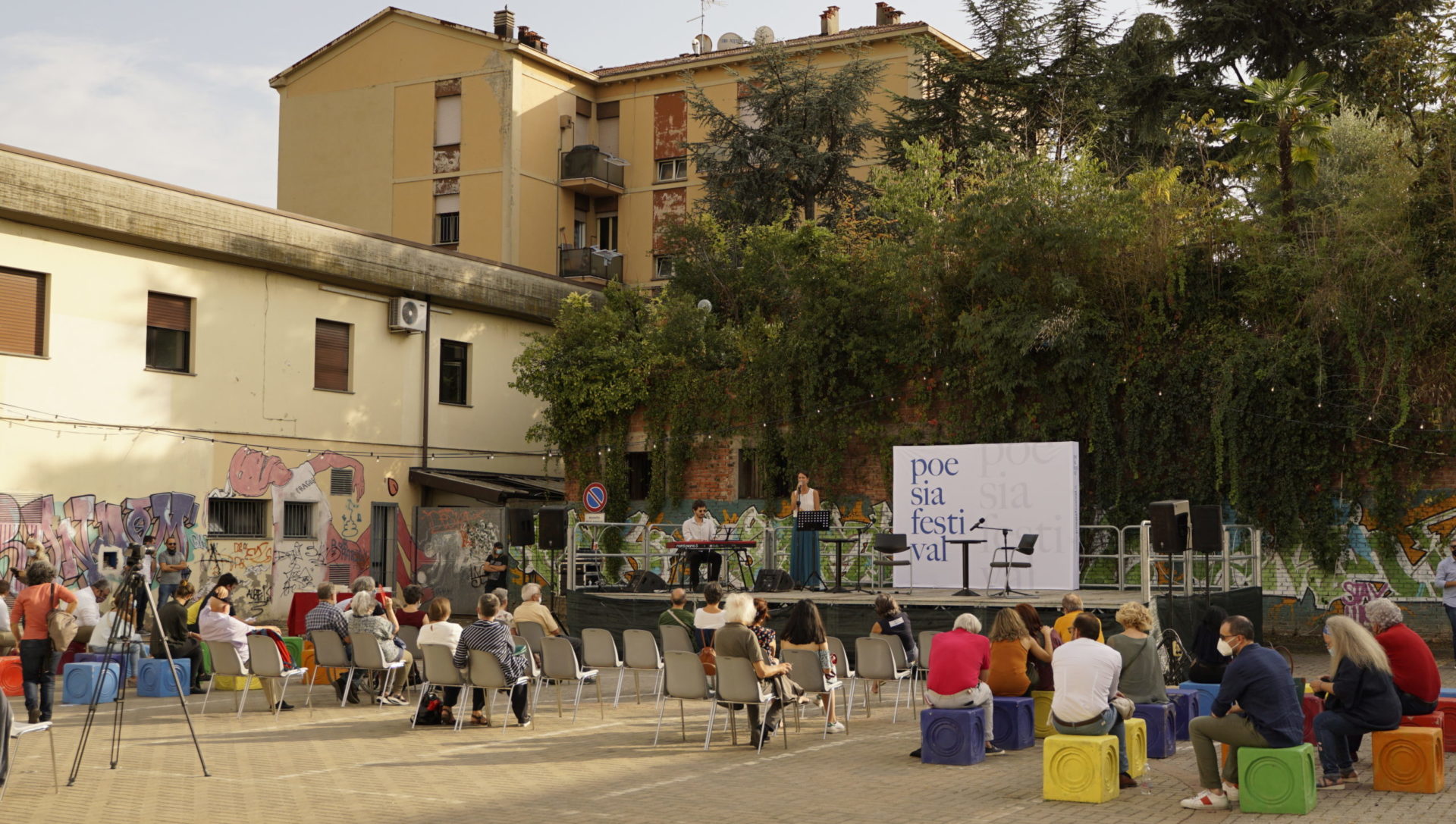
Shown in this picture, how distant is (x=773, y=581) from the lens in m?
19.1

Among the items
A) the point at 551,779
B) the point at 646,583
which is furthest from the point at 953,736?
the point at 646,583

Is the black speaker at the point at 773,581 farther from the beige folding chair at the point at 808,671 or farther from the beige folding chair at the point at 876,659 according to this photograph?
the beige folding chair at the point at 808,671

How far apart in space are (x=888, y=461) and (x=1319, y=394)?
6.76 metres

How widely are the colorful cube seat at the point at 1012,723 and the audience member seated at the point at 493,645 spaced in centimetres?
422

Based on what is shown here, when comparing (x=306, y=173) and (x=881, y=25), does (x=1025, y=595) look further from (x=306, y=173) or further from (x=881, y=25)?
(x=306, y=173)

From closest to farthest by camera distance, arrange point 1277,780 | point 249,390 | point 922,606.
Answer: point 1277,780 < point 922,606 < point 249,390

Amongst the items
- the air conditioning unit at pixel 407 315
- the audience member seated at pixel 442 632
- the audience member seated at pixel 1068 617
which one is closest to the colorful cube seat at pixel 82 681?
the audience member seated at pixel 442 632

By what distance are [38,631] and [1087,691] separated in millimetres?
8399

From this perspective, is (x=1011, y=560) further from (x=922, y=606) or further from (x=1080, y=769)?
(x=1080, y=769)

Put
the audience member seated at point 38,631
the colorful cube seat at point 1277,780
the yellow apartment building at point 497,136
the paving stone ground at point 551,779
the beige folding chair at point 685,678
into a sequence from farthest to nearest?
the yellow apartment building at point 497,136 → the beige folding chair at point 685,678 → the audience member seated at point 38,631 → the paving stone ground at point 551,779 → the colorful cube seat at point 1277,780

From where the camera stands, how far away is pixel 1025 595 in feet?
57.8

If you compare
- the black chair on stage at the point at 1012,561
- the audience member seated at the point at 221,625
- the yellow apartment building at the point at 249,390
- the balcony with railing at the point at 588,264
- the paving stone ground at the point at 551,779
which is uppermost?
the balcony with railing at the point at 588,264

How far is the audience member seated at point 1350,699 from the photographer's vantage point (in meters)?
9.02

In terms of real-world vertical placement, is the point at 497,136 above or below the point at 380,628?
above
